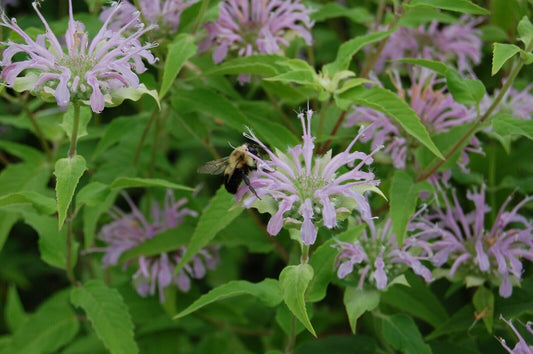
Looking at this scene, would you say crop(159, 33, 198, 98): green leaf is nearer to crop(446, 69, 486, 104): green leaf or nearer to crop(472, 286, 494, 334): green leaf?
crop(446, 69, 486, 104): green leaf

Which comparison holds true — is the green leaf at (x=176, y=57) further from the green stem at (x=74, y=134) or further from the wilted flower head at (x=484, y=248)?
the wilted flower head at (x=484, y=248)

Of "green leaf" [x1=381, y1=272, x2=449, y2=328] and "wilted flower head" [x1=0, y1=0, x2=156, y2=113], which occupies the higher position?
"wilted flower head" [x1=0, y1=0, x2=156, y2=113]

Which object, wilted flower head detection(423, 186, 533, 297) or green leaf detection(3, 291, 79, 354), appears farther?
green leaf detection(3, 291, 79, 354)

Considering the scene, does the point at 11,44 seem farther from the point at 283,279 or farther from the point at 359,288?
the point at 359,288

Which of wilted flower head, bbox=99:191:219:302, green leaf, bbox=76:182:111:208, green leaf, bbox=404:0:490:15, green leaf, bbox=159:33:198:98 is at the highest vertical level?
green leaf, bbox=404:0:490:15

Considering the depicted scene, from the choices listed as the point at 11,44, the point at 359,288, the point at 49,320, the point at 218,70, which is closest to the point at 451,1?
the point at 218,70

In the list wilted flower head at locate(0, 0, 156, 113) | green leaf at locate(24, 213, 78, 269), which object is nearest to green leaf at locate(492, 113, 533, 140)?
wilted flower head at locate(0, 0, 156, 113)

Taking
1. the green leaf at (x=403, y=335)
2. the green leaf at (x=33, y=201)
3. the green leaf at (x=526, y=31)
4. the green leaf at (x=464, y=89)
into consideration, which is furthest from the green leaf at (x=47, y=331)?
the green leaf at (x=526, y=31)

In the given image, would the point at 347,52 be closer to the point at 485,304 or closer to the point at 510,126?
the point at 510,126
